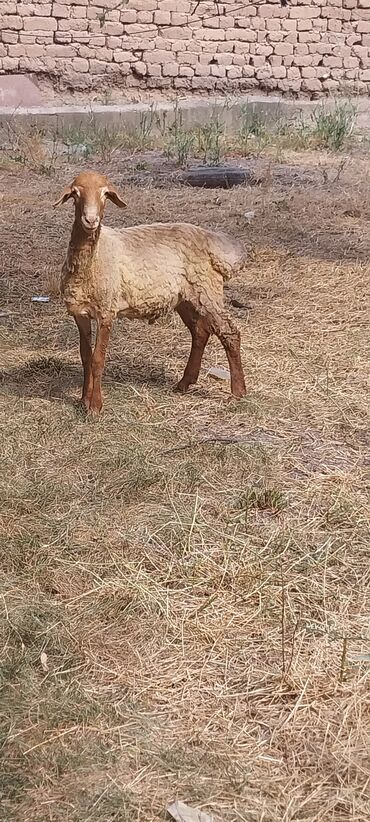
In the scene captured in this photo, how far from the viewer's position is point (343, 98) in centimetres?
1661

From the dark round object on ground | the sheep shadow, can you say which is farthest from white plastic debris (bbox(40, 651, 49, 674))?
the dark round object on ground

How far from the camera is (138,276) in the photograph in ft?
16.5

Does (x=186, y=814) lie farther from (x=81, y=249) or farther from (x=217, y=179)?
(x=217, y=179)

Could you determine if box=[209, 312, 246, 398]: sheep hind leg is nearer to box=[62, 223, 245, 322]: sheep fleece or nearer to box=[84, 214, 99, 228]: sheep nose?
box=[62, 223, 245, 322]: sheep fleece

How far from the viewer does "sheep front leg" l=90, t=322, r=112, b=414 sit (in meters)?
5.03

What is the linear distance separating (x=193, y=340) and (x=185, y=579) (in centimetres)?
214

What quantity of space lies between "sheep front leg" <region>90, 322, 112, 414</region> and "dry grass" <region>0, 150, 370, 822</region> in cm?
13

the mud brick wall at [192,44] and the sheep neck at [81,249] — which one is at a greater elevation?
the sheep neck at [81,249]

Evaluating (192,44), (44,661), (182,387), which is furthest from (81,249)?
(192,44)

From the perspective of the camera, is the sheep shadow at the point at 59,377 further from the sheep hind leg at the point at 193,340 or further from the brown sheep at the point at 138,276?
the brown sheep at the point at 138,276

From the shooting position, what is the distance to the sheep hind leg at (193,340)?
5.44 meters

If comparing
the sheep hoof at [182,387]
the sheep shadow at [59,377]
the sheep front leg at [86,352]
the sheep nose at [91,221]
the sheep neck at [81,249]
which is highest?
the sheep nose at [91,221]

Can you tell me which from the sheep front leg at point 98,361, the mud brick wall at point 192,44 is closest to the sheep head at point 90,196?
the sheep front leg at point 98,361

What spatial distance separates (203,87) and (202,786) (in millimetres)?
14723
